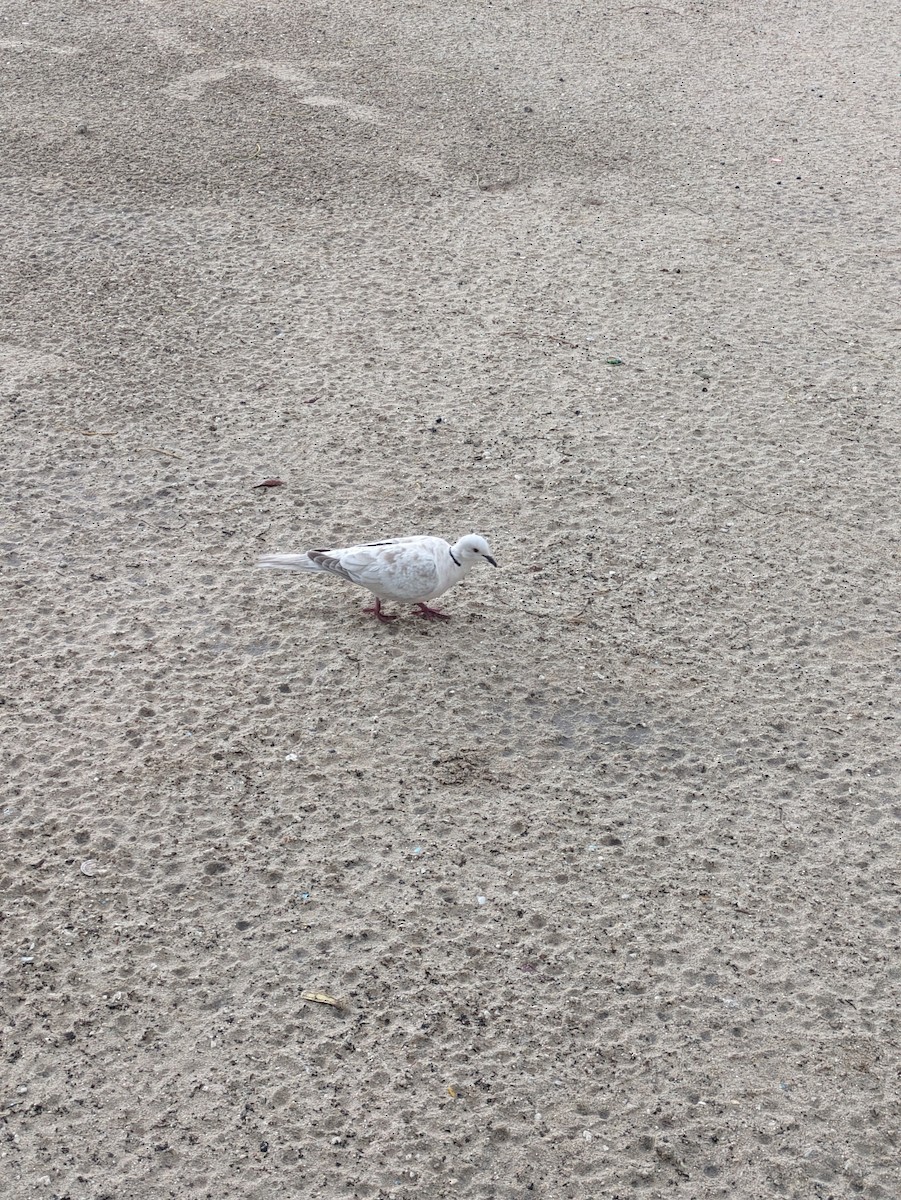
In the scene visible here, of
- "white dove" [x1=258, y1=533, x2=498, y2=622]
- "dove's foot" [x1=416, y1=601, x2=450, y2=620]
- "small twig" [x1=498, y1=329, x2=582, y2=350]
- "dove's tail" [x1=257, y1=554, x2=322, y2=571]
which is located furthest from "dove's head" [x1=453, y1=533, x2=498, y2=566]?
"small twig" [x1=498, y1=329, x2=582, y2=350]

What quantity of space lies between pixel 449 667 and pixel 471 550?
41 cm

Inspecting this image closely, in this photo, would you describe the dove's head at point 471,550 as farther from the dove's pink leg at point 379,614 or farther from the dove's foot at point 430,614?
the dove's pink leg at point 379,614

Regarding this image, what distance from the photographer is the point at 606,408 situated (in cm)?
557

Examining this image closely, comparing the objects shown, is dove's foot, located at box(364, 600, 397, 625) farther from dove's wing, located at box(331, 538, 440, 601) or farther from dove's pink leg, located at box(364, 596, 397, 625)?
dove's wing, located at box(331, 538, 440, 601)

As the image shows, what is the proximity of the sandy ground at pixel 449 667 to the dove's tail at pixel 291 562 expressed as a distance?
0.63 feet

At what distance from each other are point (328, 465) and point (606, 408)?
1357 mm

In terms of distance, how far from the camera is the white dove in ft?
13.4

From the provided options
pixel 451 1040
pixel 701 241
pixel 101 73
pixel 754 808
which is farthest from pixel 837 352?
pixel 101 73

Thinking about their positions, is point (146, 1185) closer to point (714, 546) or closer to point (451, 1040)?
point (451, 1040)

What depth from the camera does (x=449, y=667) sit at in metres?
4.16

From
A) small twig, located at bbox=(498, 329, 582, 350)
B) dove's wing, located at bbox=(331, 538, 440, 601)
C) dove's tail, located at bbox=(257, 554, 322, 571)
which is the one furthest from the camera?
small twig, located at bbox=(498, 329, 582, 350)

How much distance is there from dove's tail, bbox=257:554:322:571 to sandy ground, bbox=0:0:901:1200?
192 millimetres

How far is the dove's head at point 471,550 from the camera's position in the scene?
4133 mm

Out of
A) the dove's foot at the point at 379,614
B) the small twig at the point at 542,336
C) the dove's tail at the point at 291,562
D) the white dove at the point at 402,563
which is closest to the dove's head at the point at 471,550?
the white dove at the point at 402,563
